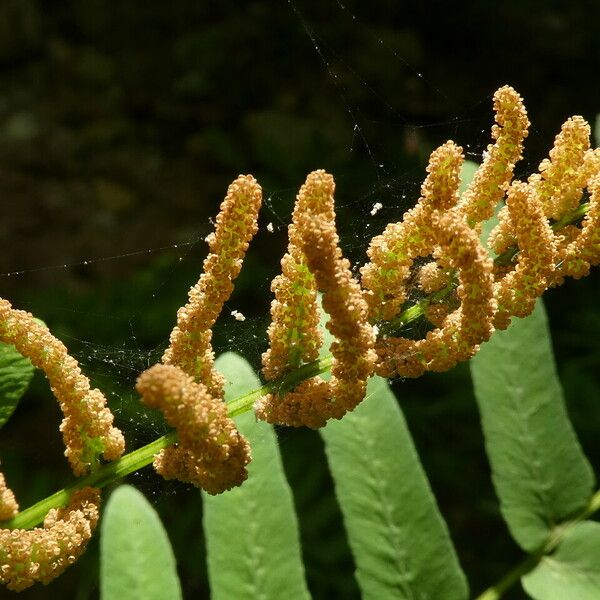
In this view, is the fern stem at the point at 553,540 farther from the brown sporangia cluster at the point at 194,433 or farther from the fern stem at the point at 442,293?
the brown sporangia cluster at the point at 194,433

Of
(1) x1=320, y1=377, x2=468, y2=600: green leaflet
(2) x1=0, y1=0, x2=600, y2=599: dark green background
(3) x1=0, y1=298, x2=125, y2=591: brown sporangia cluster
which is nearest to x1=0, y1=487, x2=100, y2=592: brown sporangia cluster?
(3) x1=0, y1=298, x2=125, y2=591: brown sporangia cluster

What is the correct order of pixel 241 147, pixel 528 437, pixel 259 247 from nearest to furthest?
pixel 528 437
pixel 259 247
pixel 241 147

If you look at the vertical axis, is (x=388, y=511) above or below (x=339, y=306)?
below

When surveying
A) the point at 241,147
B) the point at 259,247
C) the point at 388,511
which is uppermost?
the point at 241,147

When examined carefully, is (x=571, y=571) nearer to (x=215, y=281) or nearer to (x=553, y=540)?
(x=553, y=540)

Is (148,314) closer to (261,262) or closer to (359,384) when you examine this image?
(261,262)

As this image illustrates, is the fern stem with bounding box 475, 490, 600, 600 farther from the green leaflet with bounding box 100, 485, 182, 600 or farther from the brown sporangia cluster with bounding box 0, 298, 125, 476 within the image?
the brown sporangia cluster with bounding box 0, 298, 125, 476

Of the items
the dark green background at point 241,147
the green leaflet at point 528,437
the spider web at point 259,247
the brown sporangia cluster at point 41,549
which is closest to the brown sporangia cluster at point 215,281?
the brown sporangia cluster at point 41,549

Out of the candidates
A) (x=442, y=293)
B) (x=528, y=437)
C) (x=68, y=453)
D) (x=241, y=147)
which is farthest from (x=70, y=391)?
(x=241, y=147)
